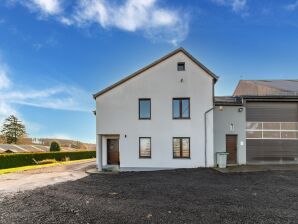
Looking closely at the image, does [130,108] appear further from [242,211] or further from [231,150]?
[242,211]

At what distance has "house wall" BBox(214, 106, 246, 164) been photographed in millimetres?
19328

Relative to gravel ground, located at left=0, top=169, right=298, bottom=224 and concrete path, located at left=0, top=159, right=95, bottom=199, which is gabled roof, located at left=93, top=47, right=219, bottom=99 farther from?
gravel ground, located at left=0, top=169, right=298, bottom=224

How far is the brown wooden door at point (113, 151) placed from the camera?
1922 centimetres

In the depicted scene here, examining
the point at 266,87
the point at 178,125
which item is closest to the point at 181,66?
the point at 178,125

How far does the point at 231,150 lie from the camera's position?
19.5 m

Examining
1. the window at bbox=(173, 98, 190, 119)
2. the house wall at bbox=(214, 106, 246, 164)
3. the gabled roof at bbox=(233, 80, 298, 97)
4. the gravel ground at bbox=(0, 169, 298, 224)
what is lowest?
the gravel ground at bbox=(0, 169, 298, 224)

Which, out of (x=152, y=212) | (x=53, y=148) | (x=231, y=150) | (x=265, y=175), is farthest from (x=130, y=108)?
(x=53, y=148)

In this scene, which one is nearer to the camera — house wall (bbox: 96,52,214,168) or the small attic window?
house wall (bbox: 96,52,214,168)

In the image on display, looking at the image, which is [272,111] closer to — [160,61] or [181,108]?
[181,108]

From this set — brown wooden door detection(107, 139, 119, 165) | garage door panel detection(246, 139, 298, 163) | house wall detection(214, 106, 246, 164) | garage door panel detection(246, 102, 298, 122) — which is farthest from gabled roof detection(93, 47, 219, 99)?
garage door panel detection(246, 139, 298, 163)

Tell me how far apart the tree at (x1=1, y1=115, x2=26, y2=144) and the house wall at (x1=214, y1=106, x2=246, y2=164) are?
5177cm

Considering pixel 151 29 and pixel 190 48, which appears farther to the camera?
pixel 190 48

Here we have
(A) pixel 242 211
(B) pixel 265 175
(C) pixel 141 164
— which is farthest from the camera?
(C) pixel 141 164

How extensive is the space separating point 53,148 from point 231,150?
1008 inches
